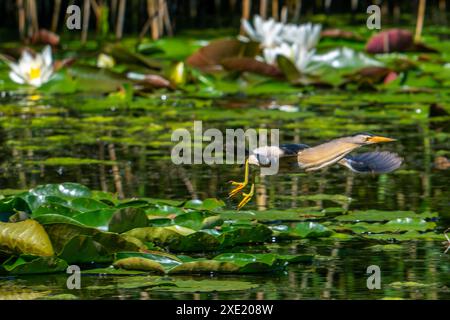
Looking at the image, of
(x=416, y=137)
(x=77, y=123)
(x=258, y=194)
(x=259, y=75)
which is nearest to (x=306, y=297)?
(x=258, y=194)

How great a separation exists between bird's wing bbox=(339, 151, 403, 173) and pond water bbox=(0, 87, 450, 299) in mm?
290

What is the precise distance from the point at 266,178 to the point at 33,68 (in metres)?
3.57

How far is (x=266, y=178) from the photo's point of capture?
596 cm

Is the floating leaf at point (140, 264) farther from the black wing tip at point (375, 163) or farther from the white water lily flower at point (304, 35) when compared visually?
the white water lily flower at point (304, 35)

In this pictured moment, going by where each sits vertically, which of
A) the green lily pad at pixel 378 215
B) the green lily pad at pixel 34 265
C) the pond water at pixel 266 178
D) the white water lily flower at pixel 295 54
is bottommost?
the pond water at pixel 266 178

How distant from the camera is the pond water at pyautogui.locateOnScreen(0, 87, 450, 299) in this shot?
3822 millimetres

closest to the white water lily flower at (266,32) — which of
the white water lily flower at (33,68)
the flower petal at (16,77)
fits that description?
the white water lily flower at (33,68)

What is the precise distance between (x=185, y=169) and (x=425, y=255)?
7.34ft

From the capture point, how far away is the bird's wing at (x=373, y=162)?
14.2ft

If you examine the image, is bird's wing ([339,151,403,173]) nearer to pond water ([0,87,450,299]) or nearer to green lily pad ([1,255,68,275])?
pond water ([0,87,450,299])

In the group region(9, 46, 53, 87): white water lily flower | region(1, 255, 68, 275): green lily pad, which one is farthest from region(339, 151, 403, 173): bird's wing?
region(9, 46, 53, 87): white water lily flower

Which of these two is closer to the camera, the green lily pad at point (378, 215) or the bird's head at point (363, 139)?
the bird's head at point (363, 139)

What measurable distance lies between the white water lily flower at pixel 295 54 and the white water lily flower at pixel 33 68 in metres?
1.75

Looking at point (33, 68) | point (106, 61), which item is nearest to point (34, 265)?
point (33, 68)
